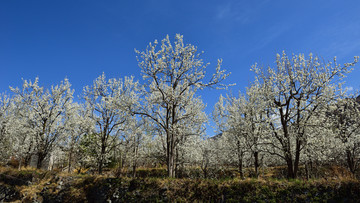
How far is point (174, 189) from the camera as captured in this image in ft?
29.4

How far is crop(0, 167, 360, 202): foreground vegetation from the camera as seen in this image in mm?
6723

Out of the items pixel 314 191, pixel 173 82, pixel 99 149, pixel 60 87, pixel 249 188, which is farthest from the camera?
pixel 60 87

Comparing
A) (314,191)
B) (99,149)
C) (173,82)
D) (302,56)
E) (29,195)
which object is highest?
Result: (302,56)

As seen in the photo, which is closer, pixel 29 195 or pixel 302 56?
pixel 302 56

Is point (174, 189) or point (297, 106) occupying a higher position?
point (297, 106)

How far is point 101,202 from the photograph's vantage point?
401 inches

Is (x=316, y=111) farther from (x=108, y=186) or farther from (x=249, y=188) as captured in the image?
(x=108, y=186)

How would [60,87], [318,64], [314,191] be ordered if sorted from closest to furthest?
[314,191] < [318,64] < [60,87]

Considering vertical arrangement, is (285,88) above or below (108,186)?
above

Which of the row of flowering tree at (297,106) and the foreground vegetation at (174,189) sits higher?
the row of flowering tree at (297,106)

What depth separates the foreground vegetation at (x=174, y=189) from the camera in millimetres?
6723

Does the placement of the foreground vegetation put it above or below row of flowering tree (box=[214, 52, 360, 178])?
below

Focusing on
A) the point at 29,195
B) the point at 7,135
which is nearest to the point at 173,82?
the point at 29,195

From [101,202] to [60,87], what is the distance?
13.9 m
